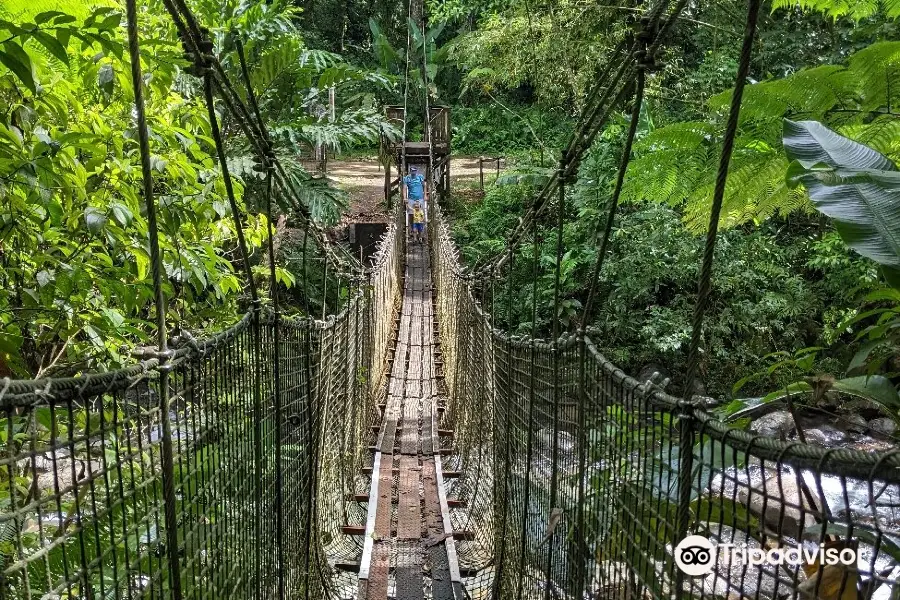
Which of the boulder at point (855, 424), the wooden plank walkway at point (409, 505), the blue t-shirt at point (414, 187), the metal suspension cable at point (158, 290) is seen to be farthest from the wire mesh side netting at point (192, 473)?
the blue t-shirt at point (414, 187)

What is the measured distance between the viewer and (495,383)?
293 cm

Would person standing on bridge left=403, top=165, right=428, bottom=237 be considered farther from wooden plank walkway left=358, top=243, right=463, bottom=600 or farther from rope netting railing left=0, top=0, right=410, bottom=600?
rope netting railing left=0, top=0, right=410, bottom=600

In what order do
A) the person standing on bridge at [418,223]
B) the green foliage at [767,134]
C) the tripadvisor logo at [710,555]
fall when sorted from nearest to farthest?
the tripadvisor logo at [710,555], the green foliage at [767,134], the person standing on bridge at [418,223]

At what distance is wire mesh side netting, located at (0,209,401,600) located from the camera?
90 cm

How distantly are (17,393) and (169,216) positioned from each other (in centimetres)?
99

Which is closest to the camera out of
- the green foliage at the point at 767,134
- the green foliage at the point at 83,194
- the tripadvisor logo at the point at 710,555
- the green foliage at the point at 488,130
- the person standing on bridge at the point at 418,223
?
the tripadvisor logo at the point at 710,555

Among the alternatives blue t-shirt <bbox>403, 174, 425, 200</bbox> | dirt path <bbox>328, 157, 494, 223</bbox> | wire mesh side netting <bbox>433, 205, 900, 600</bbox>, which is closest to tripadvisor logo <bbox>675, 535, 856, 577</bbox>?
wire mesh side netting <bbox>433, 205, 900, 600</bbox>

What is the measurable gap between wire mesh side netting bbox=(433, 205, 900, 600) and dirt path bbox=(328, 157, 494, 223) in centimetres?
818

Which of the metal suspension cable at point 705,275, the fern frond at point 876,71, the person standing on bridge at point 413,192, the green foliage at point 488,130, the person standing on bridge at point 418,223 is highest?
the green foliage at point 488,130

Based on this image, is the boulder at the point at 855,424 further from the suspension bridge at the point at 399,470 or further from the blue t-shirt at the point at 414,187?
the blue t-shirt at the point at 414,187

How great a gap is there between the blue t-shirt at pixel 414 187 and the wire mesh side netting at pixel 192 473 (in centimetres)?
751

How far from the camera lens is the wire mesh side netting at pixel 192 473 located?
0.90 meters

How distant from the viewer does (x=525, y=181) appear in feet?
33.5

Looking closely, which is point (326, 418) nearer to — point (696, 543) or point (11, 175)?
point (11, 175)
